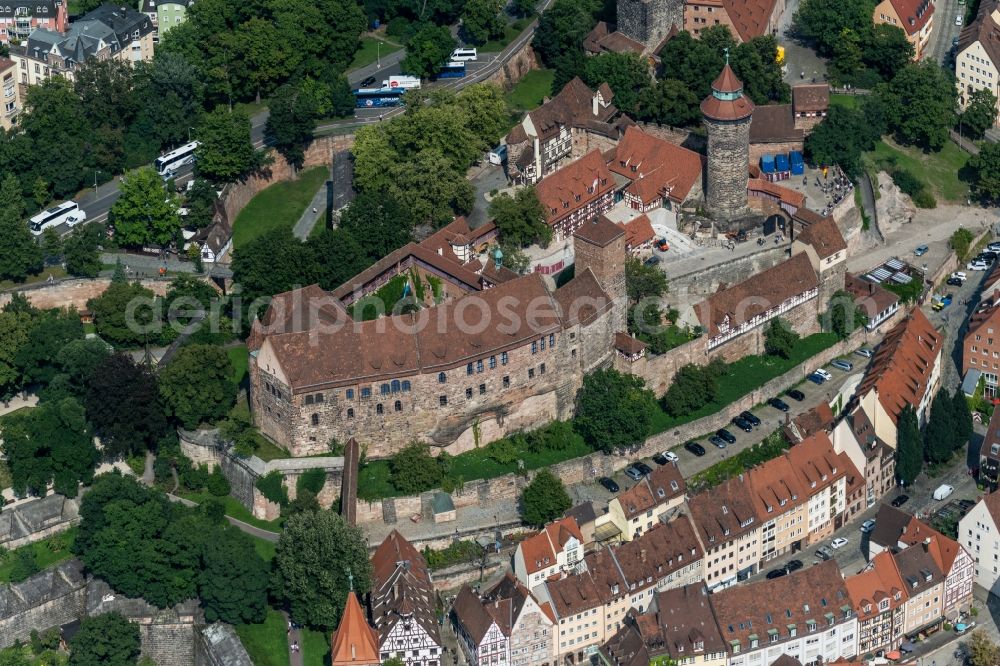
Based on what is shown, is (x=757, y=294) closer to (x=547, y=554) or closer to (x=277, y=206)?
(x=547, y=554)

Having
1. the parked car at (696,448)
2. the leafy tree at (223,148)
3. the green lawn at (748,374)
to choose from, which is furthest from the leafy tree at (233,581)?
the leafy tree at (223,148)

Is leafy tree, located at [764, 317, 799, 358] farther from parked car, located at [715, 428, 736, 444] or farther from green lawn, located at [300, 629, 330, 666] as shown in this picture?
green lawn, located at [300, 629, 330, 666]

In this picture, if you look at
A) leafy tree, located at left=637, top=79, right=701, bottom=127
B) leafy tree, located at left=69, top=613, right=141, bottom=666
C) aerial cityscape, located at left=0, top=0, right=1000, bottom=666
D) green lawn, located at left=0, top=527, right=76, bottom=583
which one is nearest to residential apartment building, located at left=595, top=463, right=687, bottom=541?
aerial cityscape, located at left=0, top=0, right=1000, bottom=666

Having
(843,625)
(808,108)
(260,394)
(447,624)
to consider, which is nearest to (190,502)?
(260,394)

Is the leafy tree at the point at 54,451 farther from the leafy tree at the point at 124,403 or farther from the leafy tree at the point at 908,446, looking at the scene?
the leafy tree at the point at 908,446

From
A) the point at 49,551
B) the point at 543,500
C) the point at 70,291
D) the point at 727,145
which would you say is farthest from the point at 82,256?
the point at 727,145
